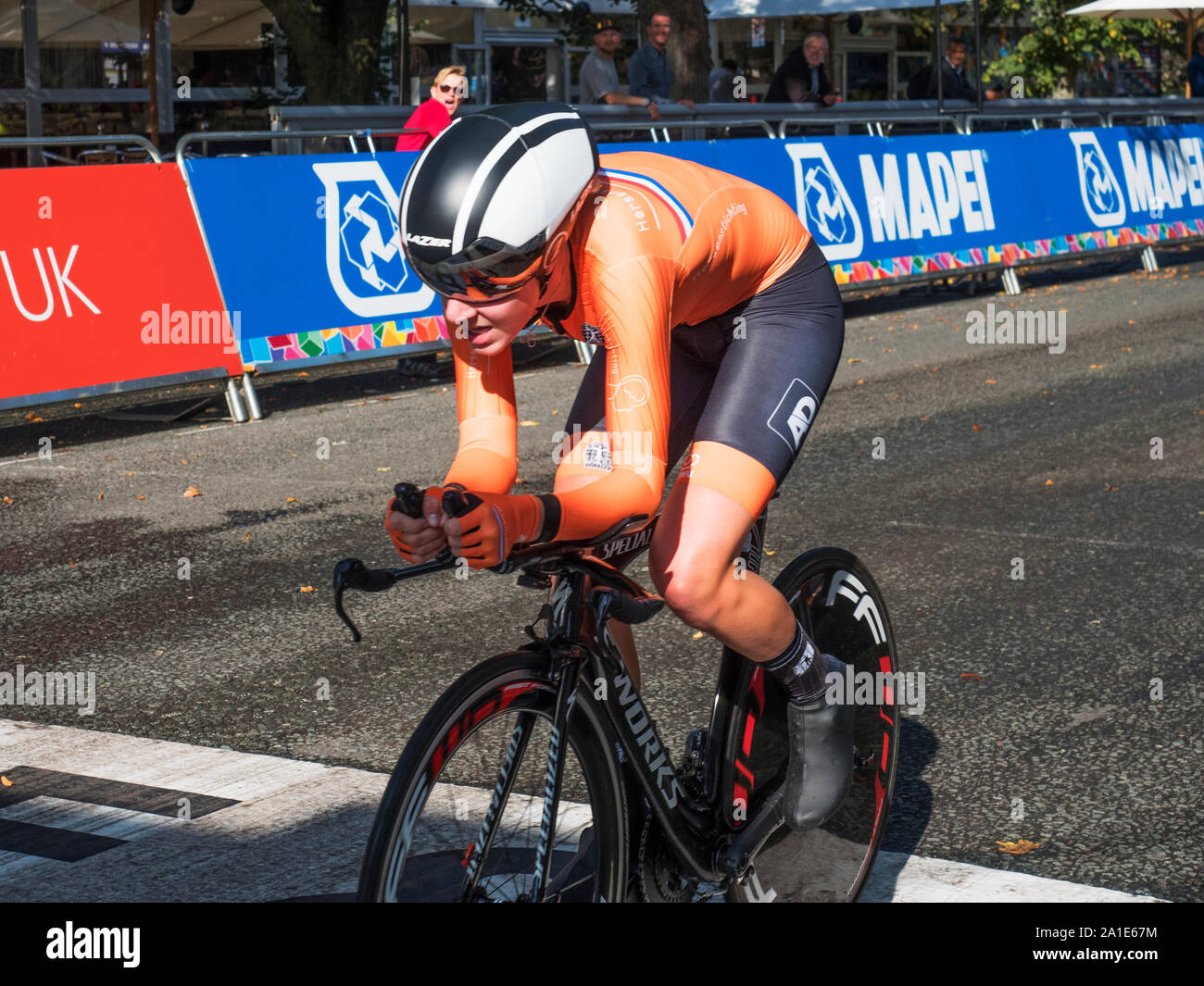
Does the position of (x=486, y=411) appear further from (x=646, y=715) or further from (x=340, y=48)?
(x=340, y=48)

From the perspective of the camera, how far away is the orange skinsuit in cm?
281

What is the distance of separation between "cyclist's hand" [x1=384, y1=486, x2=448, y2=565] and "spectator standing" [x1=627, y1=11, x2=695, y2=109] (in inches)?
623

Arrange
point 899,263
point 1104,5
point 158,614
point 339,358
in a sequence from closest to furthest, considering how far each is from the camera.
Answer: point 158,614, point 339,358, point 899,263, point 1104,5

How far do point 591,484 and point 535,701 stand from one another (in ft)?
1.30

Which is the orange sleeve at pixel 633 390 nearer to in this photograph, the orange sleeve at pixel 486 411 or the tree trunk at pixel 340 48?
the orange sleeve at pixel 486 411

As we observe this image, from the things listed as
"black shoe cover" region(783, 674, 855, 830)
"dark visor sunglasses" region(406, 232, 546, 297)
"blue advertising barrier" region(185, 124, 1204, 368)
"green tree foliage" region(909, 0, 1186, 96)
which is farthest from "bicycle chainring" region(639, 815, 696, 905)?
"green tree foliage" region(909, 0, 1186, 96)

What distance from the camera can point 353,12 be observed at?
18.8 m

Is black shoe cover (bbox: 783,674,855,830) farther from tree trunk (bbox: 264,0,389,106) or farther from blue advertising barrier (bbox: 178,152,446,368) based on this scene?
tree trunk (bbox: 264,0,389,106)

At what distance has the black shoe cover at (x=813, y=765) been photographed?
3414mm

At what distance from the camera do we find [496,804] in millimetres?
2664

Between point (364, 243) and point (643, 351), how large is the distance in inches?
342

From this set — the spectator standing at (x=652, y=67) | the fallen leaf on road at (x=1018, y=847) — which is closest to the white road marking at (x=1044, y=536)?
the fallen leaf on road at (x=1018, y=847)
